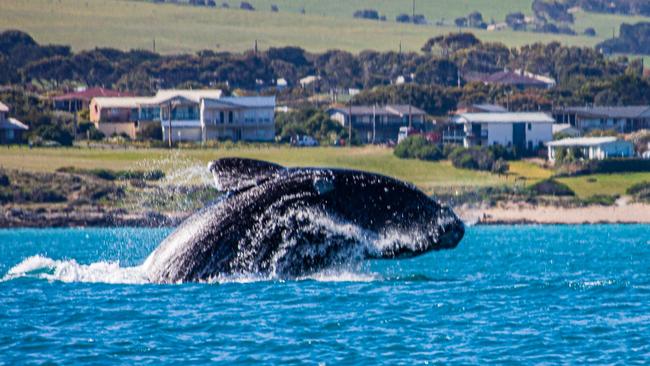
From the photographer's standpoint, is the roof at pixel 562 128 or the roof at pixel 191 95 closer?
the roof at pixel 191 95

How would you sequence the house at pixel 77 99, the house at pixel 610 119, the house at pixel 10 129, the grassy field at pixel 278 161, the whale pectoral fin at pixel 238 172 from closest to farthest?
the whale pectoral fin at pixel 238 172 < the grassy field at pixel 278 161 < the house at pixel 10 129 < the house at pixel 610 119 < the house at pixel 77 99

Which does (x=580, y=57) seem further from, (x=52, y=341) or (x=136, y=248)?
(x=52, y=341)

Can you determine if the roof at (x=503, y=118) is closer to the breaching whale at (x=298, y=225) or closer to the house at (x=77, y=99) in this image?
the house at (x=77, y=99)

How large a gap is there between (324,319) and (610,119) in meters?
100

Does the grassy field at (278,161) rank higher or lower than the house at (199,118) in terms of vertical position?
lower

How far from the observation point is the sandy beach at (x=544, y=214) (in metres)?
86.7

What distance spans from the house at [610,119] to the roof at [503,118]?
7.15 m

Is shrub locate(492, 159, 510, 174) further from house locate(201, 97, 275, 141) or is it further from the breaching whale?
the breaching whale

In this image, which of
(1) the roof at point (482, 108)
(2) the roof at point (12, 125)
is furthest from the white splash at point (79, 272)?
(1) the roof at point (482, 108)

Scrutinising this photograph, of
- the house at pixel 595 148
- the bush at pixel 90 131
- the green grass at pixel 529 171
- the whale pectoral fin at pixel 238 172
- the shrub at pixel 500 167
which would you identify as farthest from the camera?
the bush at pixel 90 131

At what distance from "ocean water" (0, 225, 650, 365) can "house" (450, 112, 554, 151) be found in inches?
2940

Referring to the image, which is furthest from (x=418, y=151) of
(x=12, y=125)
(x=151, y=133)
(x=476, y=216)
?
(x=12, y=125)

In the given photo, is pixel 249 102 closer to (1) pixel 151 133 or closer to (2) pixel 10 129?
(1) pixel 151 133

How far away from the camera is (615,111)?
12400 cm
